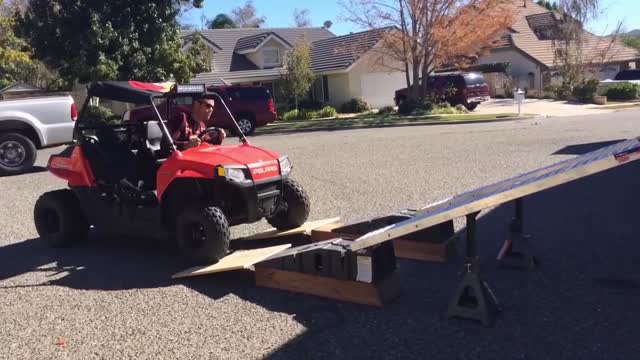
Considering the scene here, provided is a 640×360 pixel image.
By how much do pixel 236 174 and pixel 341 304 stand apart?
5.41 feet

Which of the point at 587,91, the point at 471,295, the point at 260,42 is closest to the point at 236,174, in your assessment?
the point at 471,295

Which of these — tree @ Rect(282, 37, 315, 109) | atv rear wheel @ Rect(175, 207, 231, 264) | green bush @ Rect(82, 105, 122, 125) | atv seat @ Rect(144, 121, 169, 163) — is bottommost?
atv rear wheel @ Rect(175, 207, 231, 264)

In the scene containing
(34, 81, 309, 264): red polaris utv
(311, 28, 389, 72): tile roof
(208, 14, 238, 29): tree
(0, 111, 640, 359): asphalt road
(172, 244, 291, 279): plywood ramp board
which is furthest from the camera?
(208, 14, 238, 29): tree

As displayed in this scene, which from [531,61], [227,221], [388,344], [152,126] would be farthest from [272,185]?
[531,61]

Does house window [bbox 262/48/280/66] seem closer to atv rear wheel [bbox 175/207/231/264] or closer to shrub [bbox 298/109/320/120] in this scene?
shrub [bbox 298/109/320/120]

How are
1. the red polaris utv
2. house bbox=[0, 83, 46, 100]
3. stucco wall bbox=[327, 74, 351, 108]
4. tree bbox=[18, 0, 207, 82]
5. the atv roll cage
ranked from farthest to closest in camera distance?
stucco wall bbox=[327, 74, 351, 108]
house bbox=[0, 83, 46, 100]
tree bbox=[18, 0, 207, 82]
the atv roll cage
the red polaris utv

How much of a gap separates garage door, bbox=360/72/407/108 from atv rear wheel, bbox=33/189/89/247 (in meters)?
31.2

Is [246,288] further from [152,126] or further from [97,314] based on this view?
[152,126]

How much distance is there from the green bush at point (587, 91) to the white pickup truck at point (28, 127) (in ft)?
95.2

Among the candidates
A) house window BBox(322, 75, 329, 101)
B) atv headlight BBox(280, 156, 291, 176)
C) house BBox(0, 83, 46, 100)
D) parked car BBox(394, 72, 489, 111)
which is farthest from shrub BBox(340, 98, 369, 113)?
atv headlight BBox(280, 156, 291, 176)

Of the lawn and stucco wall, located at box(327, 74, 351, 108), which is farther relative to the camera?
stucco wall, located at box(327, 74, 351, 108)

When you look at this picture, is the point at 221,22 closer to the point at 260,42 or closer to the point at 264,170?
the point at 260,42

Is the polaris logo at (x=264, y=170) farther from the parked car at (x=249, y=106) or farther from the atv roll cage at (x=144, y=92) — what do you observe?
the parked car at (x=249, y=106)

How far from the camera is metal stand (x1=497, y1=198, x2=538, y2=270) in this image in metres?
5.86
